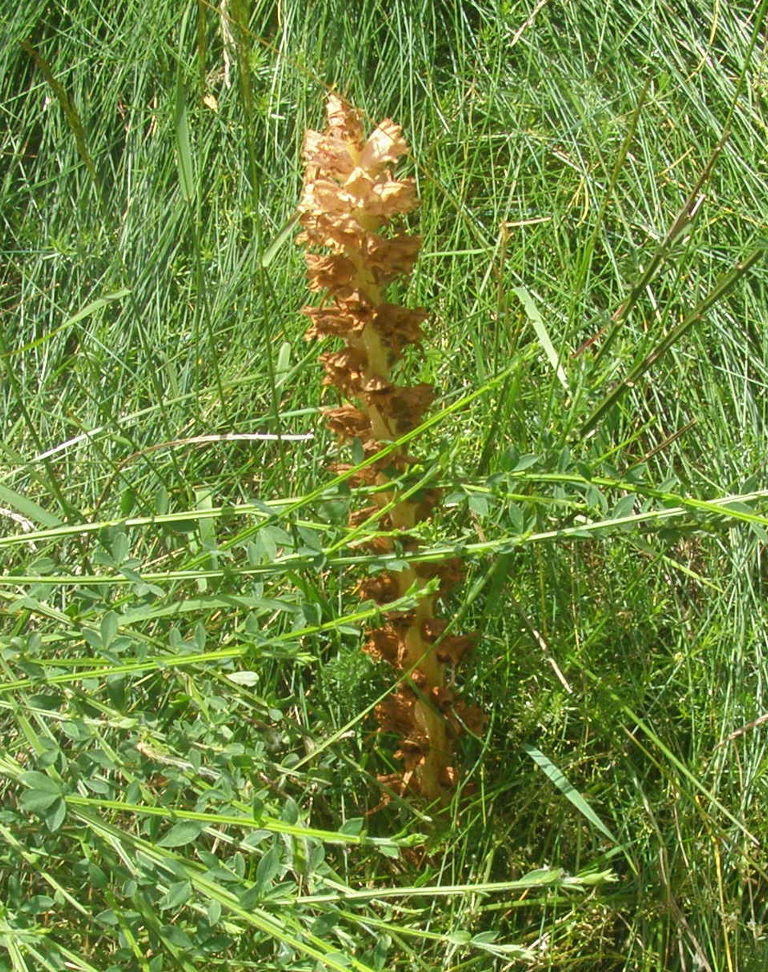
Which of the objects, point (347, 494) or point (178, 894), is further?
point (347, 494)

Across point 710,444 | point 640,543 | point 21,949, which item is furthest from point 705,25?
point 21,949

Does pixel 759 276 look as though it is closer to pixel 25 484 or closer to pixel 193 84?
pixel 193 84

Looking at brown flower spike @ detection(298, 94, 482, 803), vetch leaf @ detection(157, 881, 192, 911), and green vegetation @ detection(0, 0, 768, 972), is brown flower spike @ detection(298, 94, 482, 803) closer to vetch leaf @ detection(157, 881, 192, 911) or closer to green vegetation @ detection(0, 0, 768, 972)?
green vegetation @ detection(0, 0, 768, 972)

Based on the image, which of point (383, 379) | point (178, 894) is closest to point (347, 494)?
point (383, 379)

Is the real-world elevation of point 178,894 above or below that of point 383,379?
below

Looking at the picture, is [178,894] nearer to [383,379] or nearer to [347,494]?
[347,494]

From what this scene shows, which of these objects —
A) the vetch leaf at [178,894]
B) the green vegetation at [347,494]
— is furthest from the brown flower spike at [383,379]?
the vetch leaf at [178,894]

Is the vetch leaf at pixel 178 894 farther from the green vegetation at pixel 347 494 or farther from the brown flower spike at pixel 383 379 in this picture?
the brown flower spike at pixel 383 379
